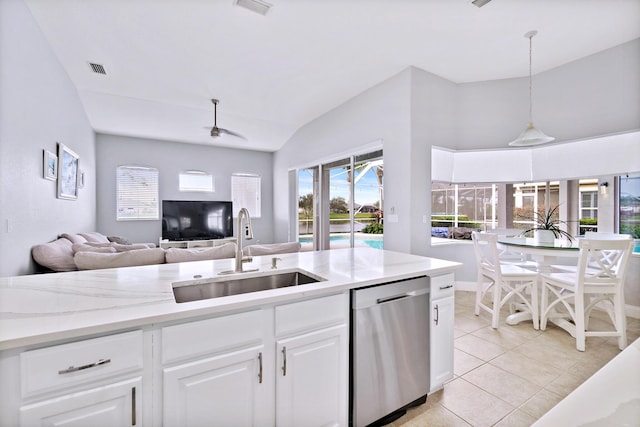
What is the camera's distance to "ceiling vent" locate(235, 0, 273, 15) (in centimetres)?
242

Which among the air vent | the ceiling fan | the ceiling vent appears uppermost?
the ceiling vent

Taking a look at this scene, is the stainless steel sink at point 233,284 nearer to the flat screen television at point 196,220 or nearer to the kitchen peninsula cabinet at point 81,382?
the kitchen peninsula cabinet at point 81,382

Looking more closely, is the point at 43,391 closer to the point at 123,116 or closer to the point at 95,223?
the point at 123,116

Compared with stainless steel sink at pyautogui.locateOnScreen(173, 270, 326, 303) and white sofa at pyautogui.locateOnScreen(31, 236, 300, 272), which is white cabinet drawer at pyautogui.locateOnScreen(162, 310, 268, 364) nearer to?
stainless steel sink at pyautogui.locateOnScreen(173, 270, 326, 303)

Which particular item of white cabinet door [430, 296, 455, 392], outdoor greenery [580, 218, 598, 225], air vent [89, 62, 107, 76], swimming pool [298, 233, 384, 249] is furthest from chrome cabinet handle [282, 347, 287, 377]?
outdoor greenery [580, 218, 598, 225]

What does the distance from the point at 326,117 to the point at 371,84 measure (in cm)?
132

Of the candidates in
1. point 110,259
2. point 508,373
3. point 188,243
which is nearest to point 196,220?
point 188,243

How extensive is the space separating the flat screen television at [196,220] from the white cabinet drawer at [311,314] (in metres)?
5.58

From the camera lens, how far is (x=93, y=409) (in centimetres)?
92

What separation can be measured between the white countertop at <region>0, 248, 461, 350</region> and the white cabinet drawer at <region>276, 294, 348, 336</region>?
53mm

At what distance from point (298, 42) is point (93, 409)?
11.0 ft

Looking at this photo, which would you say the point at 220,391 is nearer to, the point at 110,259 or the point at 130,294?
the point at 130,294

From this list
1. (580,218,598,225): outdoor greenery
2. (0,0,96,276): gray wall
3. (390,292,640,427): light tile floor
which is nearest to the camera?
(390,292,640,427): light tile floor

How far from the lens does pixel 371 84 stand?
4047 millimetres
